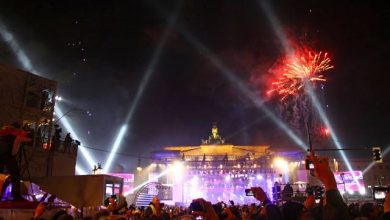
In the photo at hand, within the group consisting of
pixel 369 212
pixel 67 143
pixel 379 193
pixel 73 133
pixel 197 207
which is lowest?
pixel 379 193

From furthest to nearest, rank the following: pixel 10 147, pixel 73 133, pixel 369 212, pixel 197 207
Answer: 1. pixel 73 133
2. pixel 10 147
3. pixel 369 212
4. pixel 197 207

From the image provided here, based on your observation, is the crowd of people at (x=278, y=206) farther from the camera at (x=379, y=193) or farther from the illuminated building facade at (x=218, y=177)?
the illuminated building facade at (x=218, y=177)

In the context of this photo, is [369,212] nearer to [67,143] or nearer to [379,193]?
[379,193]

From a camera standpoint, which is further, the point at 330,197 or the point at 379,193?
the point at 379,193

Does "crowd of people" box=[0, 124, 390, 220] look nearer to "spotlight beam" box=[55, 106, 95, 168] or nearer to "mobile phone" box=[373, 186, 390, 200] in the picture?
"mobile phone" box=[373, 186, 390, 200]

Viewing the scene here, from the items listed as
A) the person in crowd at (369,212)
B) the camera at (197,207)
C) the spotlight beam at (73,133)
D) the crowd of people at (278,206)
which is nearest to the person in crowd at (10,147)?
the crowd of people at (278,206)

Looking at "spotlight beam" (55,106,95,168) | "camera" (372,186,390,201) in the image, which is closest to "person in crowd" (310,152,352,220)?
"camera" (372,186,390,201)

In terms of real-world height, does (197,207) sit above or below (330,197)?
below

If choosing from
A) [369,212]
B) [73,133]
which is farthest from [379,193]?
[73,133]

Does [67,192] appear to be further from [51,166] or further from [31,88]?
[31,88]


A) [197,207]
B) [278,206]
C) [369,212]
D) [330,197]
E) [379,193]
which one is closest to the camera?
[330,197]

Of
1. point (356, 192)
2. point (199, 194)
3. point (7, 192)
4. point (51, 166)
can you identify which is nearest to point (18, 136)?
point (7, 192)

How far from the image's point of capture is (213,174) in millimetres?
48469

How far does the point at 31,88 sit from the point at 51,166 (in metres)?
6.21
